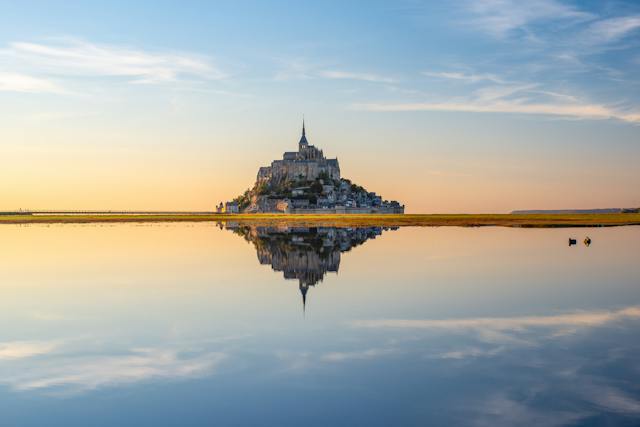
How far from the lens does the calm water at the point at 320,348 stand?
966cm

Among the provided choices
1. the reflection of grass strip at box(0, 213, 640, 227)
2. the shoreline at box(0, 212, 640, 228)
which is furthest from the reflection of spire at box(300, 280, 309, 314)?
the reflection of grass strip at box(0, 213, 640, 227)

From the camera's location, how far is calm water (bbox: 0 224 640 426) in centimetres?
966

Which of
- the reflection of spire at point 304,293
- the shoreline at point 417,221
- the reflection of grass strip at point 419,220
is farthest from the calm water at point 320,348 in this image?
the reflection of grass strip at point 419,220

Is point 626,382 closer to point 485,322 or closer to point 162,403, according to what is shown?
point 485,322

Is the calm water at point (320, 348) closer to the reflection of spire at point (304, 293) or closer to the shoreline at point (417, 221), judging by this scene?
the reflection of spire at point (304, 293)

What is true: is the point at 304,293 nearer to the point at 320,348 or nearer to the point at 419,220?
the point at 320,348

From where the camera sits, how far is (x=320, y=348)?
13.5m

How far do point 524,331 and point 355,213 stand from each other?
18348 cm

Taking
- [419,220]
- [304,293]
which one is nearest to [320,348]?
[304,293]

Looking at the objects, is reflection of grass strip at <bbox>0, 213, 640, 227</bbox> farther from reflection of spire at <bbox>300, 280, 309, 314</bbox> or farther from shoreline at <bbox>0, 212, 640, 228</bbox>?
reflection of spire at <bbox>300, 280, 309, 314</bbox>

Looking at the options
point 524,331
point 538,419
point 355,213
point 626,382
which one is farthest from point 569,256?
point 355,213

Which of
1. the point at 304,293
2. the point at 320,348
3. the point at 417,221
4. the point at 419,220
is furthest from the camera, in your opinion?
the point at 419,220

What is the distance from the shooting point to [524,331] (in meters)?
15.3

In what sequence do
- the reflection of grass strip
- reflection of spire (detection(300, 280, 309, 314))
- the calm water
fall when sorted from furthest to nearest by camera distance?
the reflection of grass strip
reflection of spire (detection(300, 280, 309, 314))
the calm water
